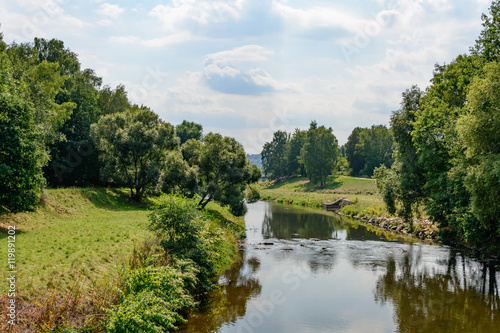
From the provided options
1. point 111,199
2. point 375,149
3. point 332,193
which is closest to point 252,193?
point 111,199

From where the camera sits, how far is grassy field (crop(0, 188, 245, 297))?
14.2 metres

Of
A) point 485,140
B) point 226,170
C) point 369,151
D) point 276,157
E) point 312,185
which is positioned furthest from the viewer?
point 276,157

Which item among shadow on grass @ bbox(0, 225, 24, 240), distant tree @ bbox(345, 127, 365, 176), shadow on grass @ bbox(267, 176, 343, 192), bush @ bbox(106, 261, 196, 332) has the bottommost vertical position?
bush @ bbox(106, 261, 196, 332)

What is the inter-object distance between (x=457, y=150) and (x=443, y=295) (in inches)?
503

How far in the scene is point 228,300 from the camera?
61.1ft

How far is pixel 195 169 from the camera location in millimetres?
42062

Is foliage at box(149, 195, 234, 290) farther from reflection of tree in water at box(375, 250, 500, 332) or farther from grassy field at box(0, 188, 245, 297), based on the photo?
reflection of tree in water at box(375, 250, 500, 332)

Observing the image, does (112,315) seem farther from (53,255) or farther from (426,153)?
(426,153)

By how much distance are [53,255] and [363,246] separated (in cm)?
2589

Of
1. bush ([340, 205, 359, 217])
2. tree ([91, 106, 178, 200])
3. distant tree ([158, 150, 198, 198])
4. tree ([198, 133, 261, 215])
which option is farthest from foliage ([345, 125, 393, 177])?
distant tree ([158, 150, 198, 198])

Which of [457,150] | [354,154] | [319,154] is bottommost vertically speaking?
[457,150]

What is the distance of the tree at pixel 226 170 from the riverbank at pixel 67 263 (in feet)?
35.9

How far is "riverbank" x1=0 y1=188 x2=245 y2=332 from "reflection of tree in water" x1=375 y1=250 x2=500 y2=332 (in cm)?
1077

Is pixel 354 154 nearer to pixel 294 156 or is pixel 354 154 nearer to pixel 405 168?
pixel 294 156
